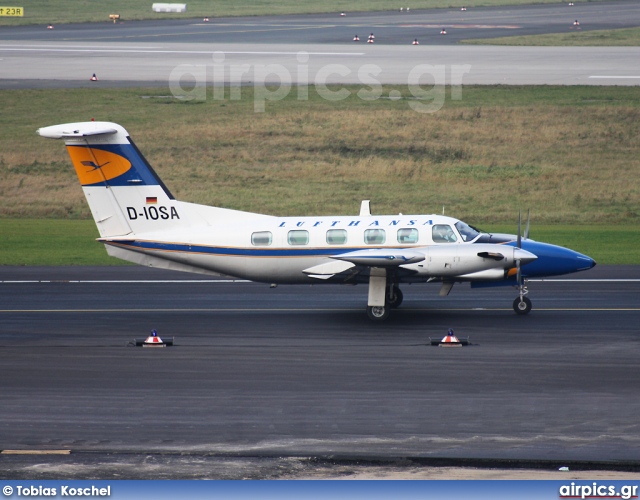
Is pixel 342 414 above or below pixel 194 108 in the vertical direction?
below

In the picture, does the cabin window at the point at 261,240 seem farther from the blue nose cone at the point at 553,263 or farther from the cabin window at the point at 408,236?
the blue nose cone at the point at 553,263

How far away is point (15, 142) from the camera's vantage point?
181ft

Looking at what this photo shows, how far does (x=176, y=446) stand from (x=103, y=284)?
628 inches

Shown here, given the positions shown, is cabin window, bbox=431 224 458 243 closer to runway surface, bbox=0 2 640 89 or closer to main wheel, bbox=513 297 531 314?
main wheel, bbox=513 297 531 314

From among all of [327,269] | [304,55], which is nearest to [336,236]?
[327,269]

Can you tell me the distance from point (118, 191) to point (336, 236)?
5800mm

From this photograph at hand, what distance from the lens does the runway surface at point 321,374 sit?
15.2 m

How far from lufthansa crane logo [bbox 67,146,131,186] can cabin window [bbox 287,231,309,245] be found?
471cm

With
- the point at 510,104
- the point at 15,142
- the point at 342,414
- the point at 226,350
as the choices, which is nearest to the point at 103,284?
the point at 226,350

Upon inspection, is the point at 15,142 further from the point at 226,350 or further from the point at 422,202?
the point at 226,350

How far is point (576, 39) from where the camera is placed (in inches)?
3039

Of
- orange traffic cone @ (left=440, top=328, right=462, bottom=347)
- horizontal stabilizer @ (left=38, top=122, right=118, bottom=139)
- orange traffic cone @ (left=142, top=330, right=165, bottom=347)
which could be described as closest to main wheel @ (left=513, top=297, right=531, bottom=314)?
orange traffic cone @ (left=440, top=328, right=462, bottom=347)

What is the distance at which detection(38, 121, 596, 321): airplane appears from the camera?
23781 millimetres

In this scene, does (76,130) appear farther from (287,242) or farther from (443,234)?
(443,234)
